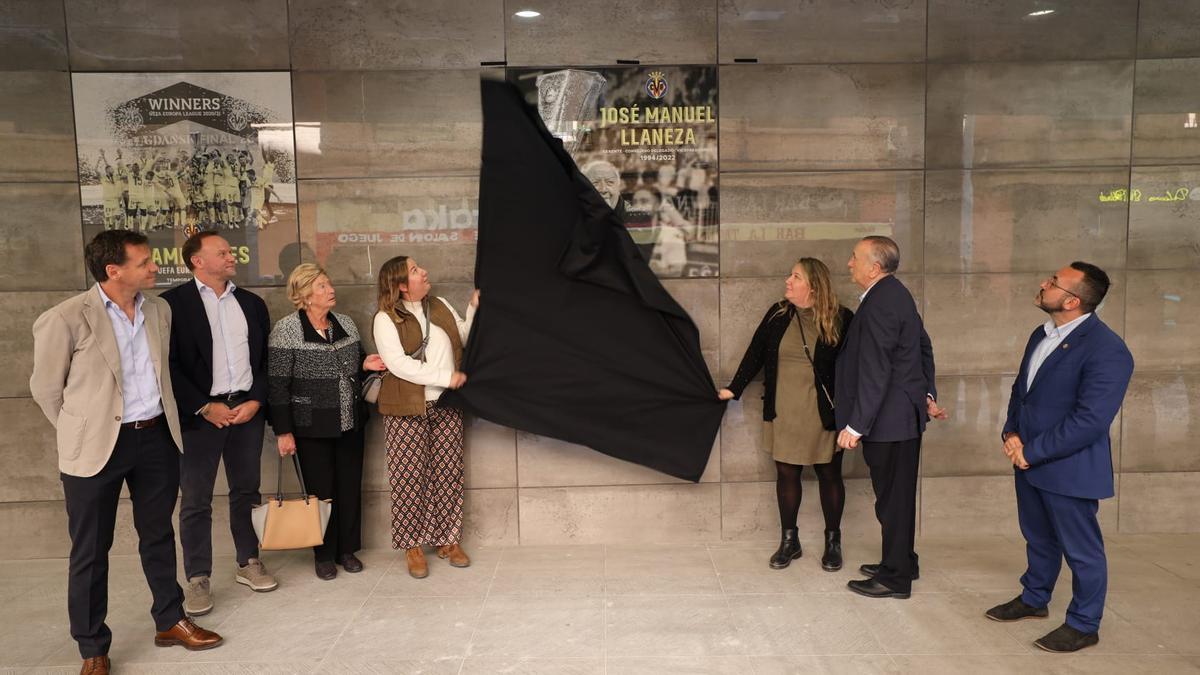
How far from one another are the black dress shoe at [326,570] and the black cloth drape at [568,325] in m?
1.10

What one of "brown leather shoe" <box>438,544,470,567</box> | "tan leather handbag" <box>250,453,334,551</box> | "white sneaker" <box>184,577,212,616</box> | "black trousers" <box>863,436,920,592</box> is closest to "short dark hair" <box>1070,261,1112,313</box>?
"black trousers" <box>863,436,920,592</box>

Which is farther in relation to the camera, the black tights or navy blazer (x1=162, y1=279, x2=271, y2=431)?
the black tights

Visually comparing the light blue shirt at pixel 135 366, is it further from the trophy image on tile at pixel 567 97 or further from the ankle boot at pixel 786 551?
the ankle boot at pixel 786 551

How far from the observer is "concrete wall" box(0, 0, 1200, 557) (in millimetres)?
4586

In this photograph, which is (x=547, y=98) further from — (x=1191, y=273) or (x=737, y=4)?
(x=1191, y=273)

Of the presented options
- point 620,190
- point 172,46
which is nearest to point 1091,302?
point 620,190

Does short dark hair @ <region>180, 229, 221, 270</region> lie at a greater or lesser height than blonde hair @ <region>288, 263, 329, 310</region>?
greater

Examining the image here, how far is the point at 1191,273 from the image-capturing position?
486 cm

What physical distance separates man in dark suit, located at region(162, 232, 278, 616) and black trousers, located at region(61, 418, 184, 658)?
477mm

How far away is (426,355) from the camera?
4344mm

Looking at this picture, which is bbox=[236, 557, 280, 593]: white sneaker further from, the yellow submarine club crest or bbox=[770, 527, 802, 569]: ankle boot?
the yellow submarine club crest

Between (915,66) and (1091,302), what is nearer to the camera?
(1091,302)

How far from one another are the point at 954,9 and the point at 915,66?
1.31 feet

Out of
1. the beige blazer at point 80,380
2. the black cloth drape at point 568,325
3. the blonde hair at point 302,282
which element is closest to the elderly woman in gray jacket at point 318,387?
the blonde hair at point 302,282
